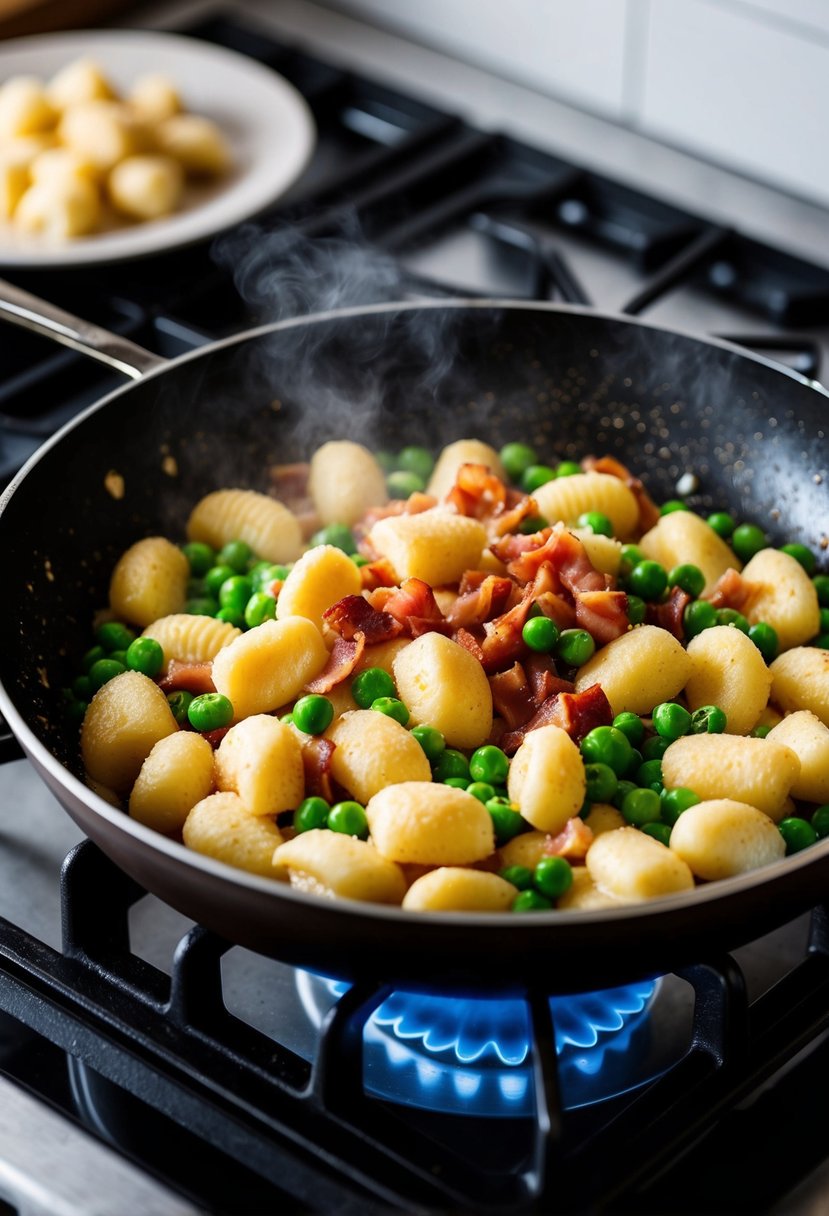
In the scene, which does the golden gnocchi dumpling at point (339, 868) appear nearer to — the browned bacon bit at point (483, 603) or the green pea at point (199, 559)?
the browned bacon bit at point (483, 603)

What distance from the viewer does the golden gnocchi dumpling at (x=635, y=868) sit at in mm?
1057

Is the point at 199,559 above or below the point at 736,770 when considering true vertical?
below

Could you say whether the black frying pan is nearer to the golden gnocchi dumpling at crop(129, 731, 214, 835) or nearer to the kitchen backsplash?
the golden gnocchi dumpling at crop(129, 731, 214, 835)

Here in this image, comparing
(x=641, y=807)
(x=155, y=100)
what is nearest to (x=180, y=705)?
(x=641, y=807)

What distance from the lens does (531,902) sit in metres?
1.09

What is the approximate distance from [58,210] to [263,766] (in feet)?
3.51

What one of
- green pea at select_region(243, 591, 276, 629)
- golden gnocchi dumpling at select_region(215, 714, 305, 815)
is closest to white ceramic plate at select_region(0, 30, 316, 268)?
green pea at select_region(243, 591, 276, 629)

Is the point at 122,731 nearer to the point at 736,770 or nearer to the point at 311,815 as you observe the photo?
the point at 311,815

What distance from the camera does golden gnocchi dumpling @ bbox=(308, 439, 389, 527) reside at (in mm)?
1586

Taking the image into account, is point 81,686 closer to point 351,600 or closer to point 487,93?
point 351,600

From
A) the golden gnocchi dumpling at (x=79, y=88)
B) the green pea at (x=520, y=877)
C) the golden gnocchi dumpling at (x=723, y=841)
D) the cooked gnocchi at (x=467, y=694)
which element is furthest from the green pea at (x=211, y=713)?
the golden gnocchi dumpling at (x=79, y=88)

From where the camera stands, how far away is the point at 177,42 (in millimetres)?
2311

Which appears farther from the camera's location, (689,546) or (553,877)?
(689,546)

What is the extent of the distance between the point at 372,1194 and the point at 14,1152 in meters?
0.28
